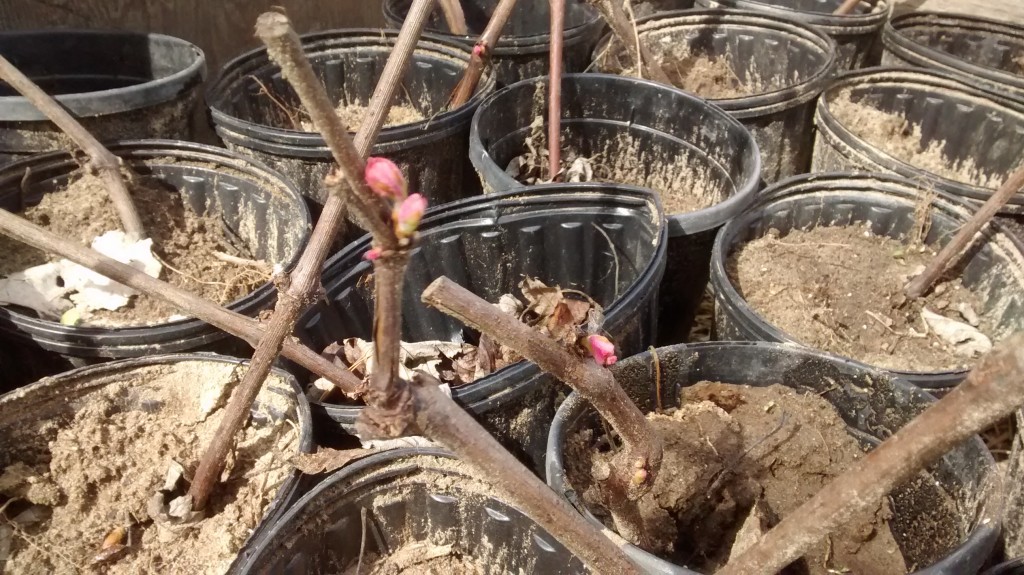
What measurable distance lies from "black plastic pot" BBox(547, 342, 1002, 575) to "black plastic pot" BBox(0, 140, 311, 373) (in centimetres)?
73

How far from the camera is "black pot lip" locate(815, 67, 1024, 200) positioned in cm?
172

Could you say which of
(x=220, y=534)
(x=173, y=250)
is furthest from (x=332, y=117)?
(x=173, y=250)

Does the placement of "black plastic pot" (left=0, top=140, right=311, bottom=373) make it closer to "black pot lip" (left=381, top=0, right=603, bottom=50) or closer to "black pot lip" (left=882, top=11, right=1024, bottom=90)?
"black pot lip" (left=381, top=0, right=603, bottom=50)

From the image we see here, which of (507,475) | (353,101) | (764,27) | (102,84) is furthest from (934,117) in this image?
(102,84)

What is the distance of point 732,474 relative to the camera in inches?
41.9

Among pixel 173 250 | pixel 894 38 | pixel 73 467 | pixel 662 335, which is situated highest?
pixel 894 38

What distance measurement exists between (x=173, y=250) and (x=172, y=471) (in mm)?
703

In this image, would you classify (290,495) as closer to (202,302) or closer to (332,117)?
(202,302)

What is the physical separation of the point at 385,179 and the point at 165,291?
0.83m

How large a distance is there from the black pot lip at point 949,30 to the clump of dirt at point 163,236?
2338 millimetres

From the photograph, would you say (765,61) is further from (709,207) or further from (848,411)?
(848,411)

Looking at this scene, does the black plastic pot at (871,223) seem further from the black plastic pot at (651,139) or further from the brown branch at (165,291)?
the brown branch at (165,291)

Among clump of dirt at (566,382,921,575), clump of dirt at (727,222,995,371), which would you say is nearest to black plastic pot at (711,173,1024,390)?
clump of dirt at (727,222,995,371)

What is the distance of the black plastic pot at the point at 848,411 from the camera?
2.87 feet
